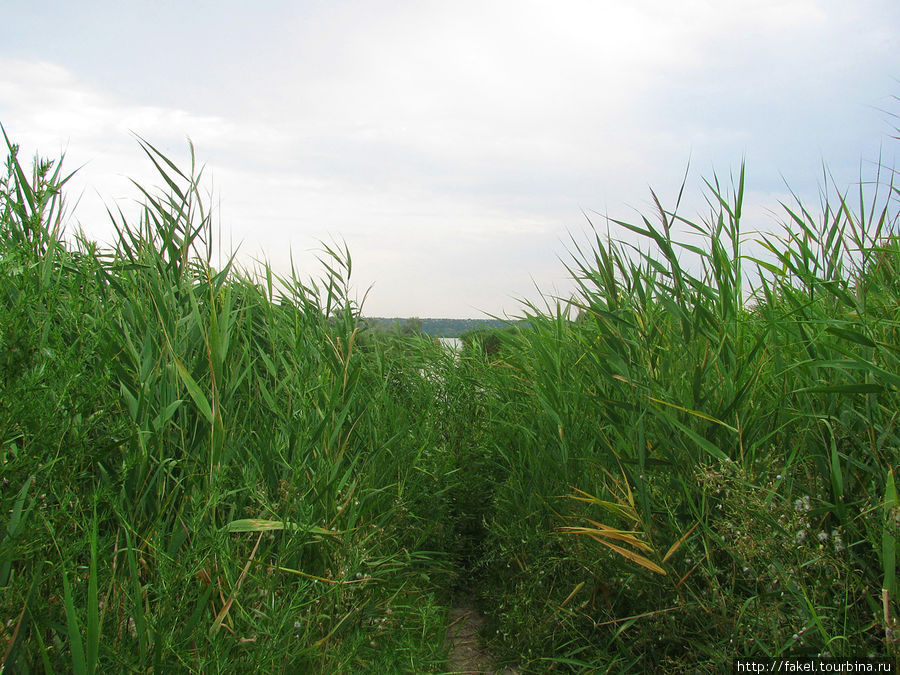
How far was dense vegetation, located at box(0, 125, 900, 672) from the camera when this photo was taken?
178cm

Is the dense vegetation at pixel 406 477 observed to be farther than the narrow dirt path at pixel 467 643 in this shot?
No

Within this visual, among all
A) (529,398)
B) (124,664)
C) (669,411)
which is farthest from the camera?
(529,398)

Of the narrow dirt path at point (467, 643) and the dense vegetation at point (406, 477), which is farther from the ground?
the dense vegetation at point (406, 477)

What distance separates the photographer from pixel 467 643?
3125 millimetres

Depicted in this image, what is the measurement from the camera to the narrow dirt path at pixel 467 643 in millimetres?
2840

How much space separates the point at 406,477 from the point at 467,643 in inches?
34.7

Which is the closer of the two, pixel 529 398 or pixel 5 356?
pixel 5 356

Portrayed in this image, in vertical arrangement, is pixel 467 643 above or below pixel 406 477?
below

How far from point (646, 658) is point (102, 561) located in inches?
77.2

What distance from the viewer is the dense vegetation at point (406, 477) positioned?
5.83 feet

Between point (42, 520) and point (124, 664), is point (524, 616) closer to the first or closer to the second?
point (124, 664)

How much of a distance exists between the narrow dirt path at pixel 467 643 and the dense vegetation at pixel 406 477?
10 cm

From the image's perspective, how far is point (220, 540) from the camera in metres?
1.90

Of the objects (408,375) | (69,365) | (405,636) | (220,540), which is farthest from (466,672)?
(408,375)
